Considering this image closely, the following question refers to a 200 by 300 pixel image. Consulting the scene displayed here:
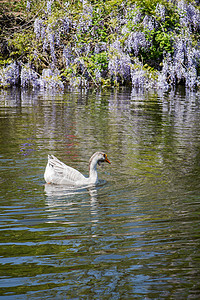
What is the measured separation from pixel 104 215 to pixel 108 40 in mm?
22739

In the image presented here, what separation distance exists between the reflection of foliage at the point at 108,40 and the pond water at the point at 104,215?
12.1 m

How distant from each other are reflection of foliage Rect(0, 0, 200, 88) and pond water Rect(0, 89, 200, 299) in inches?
476

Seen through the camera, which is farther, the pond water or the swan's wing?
the swan's wing

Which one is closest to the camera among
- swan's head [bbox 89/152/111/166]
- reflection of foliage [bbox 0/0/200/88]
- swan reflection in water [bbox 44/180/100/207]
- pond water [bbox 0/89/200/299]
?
pond water [bbox 0/89/200/299]

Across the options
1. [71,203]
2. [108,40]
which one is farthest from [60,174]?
[108,40]

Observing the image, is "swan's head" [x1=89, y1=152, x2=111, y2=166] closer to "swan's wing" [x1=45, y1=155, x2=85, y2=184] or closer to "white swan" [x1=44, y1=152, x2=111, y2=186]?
"white swan" [x1=44, y1=152, x2=111, y2=186]

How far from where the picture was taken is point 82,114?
58.0ft

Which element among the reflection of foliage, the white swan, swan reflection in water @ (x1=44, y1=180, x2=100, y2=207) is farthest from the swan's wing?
the reflection of foliage

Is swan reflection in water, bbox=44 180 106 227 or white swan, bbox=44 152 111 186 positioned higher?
white swan, bbox=44 152 111 186

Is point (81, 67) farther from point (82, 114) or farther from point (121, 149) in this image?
point (121, 149)

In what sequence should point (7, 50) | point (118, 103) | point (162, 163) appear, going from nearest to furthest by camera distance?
point (162, 163) < point (118, 103) < point (7, 50)

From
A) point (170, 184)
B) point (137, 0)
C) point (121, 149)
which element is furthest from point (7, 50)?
point (170, 184)

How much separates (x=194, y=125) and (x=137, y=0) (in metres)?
14.1

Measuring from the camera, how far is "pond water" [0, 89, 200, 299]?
180 inches
